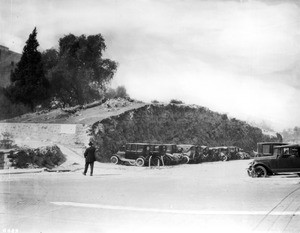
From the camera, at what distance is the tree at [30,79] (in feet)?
21.4

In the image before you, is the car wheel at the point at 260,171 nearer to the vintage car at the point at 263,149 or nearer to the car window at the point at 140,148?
the vintage car at the point at 263,149

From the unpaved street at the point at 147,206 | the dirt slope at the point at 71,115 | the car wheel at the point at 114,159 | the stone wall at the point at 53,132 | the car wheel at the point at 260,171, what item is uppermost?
the dirt slope at the point at 71,115

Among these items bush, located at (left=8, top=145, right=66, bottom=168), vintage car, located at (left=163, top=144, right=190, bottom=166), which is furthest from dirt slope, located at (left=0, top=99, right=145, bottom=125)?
bush, located at (left=8, top=145, right=66, bottom=168)

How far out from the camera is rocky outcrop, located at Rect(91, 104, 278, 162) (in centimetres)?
793

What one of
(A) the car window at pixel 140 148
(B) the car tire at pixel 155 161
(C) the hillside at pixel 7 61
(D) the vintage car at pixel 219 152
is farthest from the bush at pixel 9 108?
(D) the vintage car at pixel 219 152

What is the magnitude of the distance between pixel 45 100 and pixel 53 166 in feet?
10.8

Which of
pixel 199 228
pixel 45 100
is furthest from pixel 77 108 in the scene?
pixel 199 228

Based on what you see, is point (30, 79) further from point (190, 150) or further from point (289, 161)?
point (289, 161)

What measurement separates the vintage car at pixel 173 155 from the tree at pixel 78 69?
1.95 meters

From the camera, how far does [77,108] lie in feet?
25.9

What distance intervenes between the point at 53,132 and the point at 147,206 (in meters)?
3.12

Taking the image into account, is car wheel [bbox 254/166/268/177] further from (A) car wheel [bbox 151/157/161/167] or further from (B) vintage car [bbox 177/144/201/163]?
(A) car wheel [bbox 151/157/161/167]

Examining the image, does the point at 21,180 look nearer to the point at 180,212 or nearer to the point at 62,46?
the point at 62,46

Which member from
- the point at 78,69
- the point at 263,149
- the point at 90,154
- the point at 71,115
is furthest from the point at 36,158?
the point at 263,149
